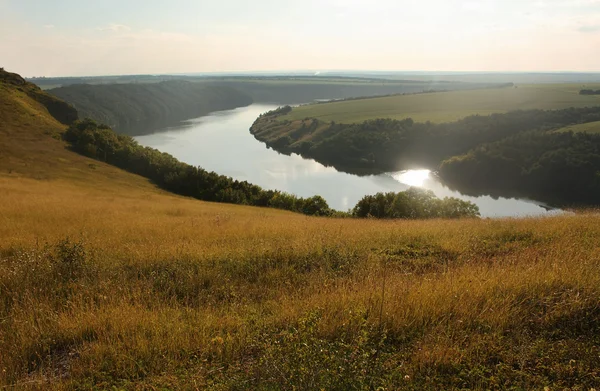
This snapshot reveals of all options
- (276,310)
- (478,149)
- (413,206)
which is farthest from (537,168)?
(276,310)

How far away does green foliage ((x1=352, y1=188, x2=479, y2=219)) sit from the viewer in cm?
3020

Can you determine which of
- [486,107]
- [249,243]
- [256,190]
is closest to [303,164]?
[256,190]

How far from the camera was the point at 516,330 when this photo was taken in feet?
14.5

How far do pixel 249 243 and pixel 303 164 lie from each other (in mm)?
87637

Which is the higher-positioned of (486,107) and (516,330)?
(486,107)

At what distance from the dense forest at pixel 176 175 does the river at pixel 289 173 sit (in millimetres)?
20216

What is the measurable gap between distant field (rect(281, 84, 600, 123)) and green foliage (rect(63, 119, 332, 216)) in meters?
86.0

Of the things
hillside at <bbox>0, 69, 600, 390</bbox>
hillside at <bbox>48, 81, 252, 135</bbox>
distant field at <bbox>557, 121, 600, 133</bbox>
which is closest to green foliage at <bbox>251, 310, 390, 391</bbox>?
hillside at <bbox>0, 69, 600, 390</bbox>

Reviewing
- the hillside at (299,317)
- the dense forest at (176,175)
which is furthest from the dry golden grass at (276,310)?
the dense forest at (176,175)

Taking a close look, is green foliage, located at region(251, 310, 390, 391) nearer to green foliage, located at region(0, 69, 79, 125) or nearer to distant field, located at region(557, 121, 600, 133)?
green foliage, located at region(0, 69, 79, 125)

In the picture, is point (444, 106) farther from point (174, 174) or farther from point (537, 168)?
point (174, 174)

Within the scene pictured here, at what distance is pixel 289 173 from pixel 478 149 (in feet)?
144

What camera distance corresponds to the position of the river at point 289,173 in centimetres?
6550

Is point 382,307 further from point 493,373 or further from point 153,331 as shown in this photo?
point 153,331
